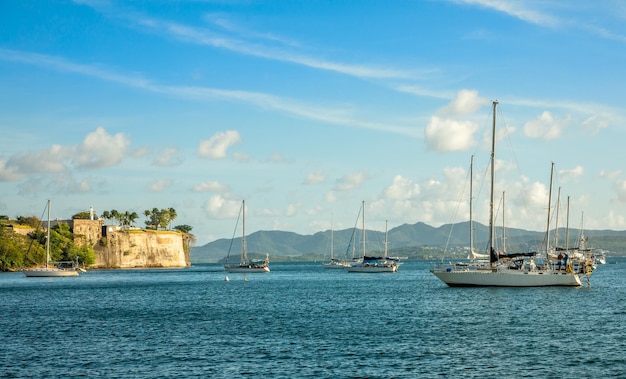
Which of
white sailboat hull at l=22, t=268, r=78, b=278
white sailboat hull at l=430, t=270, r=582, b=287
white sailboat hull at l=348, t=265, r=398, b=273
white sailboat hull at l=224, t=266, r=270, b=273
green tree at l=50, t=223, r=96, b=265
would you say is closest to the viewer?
white sailboat hull at l=430, t=270, r=582, b=287

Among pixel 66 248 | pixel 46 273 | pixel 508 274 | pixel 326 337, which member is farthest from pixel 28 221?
pixel 326 337

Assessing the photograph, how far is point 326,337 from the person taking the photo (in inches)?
1794

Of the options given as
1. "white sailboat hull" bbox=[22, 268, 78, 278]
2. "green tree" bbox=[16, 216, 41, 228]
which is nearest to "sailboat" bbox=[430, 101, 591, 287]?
"white sailboat hull" bbox=[22, 268, 78, 278]

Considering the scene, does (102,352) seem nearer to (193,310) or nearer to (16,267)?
(193,310)

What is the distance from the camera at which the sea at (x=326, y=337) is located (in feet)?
114

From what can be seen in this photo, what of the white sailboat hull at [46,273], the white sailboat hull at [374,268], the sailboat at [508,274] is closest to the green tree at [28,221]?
the white sailboat hull at [46,273]

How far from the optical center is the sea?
34.9 m

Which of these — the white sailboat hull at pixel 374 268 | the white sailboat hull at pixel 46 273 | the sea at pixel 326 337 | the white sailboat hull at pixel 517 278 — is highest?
the white sailboat hull at pixel 517 278

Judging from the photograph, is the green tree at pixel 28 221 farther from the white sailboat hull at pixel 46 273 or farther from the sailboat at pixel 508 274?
the sailboat at pixel 508 274

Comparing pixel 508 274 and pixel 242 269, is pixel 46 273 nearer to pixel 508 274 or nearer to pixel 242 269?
pixel 242 269

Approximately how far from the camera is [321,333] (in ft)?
156

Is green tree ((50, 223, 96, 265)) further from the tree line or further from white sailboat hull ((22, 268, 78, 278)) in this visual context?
white sailboat hull ((22, 268, 78, 278))

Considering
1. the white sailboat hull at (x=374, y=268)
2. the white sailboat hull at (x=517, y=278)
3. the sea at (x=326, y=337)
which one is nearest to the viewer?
the sea at (x=326, y=337)

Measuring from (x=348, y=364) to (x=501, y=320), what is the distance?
20488 millimetres
